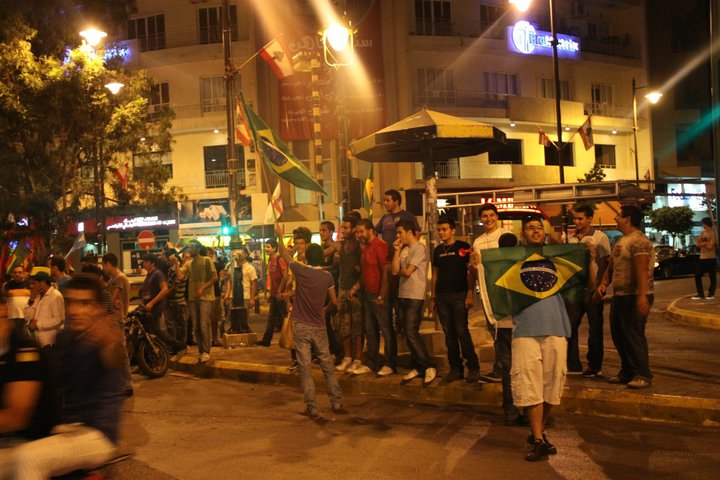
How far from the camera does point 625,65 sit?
44.4 meters

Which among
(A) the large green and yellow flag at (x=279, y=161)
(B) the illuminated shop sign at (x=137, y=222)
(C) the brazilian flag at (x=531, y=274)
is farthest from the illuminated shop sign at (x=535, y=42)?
(C) the brazilian flag at (x=531, y=274)

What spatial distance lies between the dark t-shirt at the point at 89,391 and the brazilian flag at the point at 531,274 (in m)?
3.50

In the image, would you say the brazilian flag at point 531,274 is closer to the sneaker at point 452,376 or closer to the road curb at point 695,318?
the sneaker at point 452,376

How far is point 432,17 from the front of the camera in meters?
39.0

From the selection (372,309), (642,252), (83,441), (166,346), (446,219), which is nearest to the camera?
(83,441)

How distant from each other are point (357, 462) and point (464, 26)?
35428mm

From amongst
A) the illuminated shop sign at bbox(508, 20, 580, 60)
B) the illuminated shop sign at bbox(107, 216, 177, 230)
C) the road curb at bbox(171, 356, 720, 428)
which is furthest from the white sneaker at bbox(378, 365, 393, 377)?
the illuminated shop sign at bbox(508, 20, 580, 60)

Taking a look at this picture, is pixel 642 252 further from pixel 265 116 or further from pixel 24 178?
pixel 265 116

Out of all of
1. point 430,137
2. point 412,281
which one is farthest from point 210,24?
point 412,281

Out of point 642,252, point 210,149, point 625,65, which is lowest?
point 642,252

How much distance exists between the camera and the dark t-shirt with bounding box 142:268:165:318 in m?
12.7

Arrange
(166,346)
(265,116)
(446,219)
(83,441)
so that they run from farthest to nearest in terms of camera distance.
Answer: (265,116)
(166,346)
(446,219)
(83,441)

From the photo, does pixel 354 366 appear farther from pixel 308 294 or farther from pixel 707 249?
pixel 707 249

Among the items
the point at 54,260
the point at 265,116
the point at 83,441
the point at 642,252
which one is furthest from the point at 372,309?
the point at 265,116
